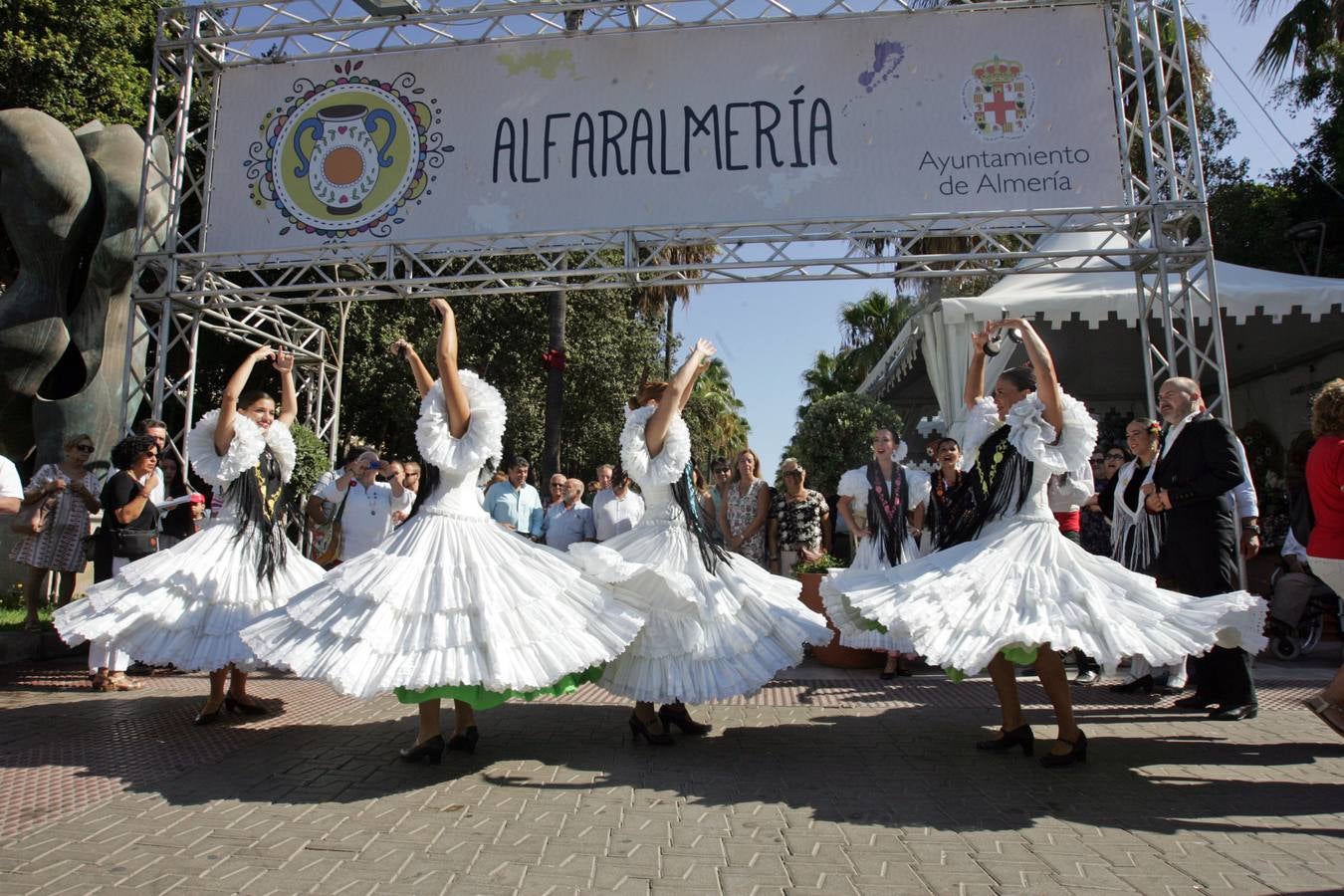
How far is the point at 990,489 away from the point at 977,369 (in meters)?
0.62

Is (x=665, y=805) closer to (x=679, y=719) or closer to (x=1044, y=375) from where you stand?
(x=679, y=719)

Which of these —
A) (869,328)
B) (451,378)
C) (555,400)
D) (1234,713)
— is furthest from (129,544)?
(869,328)

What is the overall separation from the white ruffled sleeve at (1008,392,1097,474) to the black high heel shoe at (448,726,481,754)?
3.03 m

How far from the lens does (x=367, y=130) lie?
1016 cm

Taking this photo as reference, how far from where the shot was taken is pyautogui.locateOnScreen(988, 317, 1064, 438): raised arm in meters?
4.21

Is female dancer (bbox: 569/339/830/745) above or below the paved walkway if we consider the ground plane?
above

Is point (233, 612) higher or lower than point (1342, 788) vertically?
higher

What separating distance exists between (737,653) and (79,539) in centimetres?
618

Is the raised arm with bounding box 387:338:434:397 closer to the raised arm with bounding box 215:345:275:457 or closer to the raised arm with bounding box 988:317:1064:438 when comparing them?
the raised arm with bounding box 215:345:275:457

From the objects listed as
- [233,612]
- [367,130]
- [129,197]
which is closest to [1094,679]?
[233,612]

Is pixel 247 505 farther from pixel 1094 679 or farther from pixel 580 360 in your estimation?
pixel 580 360

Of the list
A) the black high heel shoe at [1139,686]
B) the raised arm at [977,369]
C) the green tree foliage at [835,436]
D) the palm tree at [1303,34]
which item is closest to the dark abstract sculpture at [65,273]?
the green tree foliage at [835,436]

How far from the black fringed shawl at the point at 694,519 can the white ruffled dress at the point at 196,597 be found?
2.31 meters

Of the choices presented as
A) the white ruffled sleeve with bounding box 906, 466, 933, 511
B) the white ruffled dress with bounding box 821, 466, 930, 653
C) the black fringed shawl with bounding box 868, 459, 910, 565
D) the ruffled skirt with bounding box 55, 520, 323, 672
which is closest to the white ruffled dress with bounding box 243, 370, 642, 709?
Answer: the ruffled skirt with bounding box 55, 520, 323, 672
